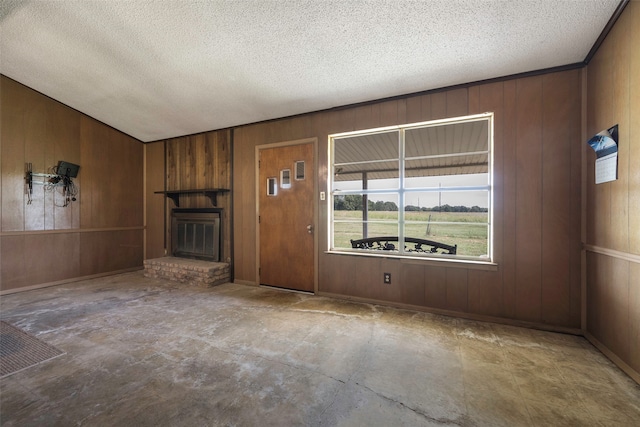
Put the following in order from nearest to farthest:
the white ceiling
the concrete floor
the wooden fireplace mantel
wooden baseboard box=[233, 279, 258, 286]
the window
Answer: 1. the concrete floor
2. the white ceiling
3. the window
4. wooden baseboard box=[233, 279, 258, 286]
5. the wooden fireplace mantel

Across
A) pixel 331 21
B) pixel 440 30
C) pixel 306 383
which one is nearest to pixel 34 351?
pixel 306 383

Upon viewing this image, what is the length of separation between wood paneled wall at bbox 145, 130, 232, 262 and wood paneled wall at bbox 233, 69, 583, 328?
9.11ft

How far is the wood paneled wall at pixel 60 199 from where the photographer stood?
3854 mm

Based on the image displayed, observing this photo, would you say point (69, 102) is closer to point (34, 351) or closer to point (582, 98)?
point (34, 351)

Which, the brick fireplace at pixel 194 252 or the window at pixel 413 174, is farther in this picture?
the brick fireplace at pixel 194 252

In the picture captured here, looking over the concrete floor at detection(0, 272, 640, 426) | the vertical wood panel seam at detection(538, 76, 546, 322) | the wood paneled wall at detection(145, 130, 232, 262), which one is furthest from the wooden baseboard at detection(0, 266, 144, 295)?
the vertical wood panel seam at detection(538, 76, 546, 322)

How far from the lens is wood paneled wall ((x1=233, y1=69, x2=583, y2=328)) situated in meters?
2.58

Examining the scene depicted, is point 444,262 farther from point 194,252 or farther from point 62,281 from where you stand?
point 62,281

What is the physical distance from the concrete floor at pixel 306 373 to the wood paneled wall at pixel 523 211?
0.25 metres

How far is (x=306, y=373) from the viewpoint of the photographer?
6.32 feet

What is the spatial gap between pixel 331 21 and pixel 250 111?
198cm

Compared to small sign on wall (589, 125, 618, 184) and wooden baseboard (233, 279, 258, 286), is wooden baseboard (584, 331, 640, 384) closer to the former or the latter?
small sign on wall (589, 125, 618, 184)

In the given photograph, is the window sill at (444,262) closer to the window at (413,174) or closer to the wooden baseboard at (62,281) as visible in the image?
the window at (413,174)

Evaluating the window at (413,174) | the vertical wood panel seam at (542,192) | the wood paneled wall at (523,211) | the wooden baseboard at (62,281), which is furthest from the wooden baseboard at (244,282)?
the vertical wood panel seam at (542,192)
